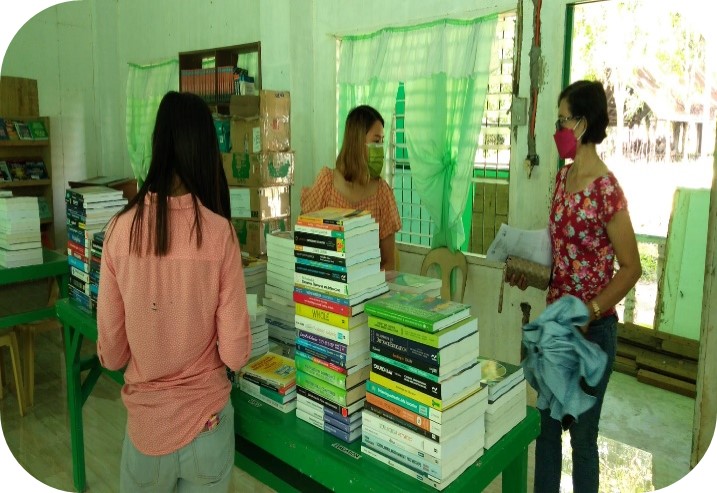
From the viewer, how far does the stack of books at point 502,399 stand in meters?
1.48

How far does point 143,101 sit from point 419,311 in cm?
651

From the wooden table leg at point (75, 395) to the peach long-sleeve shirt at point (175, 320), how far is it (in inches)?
48.6

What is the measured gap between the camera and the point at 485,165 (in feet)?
13.5

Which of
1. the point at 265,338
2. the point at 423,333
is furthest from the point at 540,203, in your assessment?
the point at 423,333

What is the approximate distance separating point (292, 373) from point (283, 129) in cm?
329

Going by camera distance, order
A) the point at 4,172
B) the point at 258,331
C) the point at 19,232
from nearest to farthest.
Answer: the point at 258,331
the point at 19,232
the point at 4,172

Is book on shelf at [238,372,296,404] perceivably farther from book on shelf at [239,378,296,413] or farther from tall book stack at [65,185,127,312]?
tall book stack at [65,185,127,312]

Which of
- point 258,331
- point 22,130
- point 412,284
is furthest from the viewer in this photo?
point 22,130

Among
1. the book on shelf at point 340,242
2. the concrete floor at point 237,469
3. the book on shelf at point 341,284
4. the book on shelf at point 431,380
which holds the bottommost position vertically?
the concrete floor at point 237,469

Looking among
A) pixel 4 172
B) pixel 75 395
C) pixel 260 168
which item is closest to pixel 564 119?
pixel 75 395

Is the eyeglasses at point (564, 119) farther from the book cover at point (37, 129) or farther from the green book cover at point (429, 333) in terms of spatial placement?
the book cover at point (37, 129)

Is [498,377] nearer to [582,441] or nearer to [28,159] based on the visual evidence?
[582,441]

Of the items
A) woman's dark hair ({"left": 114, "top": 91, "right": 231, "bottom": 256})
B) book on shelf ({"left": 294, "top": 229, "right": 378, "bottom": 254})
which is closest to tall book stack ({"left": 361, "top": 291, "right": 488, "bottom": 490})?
book on shelf ({"left": 294, "top": 229, "right": 378, "bottom": 254})

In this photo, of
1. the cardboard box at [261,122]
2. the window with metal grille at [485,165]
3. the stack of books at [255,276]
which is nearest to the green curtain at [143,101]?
the cardboard box at [261,122]
